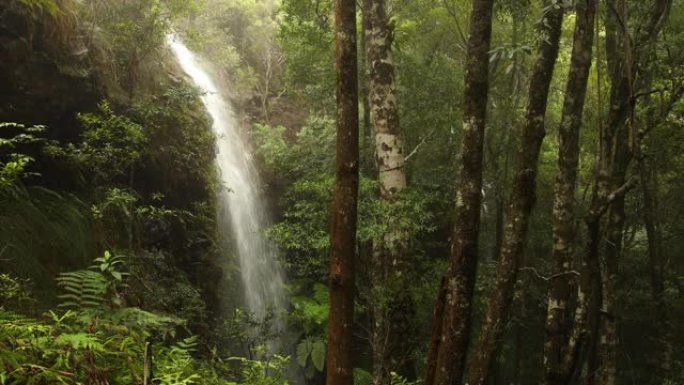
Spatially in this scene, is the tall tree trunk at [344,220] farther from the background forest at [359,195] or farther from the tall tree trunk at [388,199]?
the tall tree trunk at [388,199]

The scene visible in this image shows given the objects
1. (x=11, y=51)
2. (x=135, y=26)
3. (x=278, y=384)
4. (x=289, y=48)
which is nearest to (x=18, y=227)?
(x=278, y=384)

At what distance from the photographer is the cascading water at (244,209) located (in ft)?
45.9

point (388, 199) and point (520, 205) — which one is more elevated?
point (388, 199)

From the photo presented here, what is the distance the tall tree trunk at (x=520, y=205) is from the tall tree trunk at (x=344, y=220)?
2.04m

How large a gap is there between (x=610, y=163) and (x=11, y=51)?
27.2ft

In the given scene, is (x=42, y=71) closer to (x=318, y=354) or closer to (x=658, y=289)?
(x=318, y=354)

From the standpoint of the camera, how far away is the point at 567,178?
6.95 metres

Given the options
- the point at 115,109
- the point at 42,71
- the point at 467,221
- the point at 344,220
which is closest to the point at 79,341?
the point at 344,220

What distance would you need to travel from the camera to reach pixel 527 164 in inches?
209

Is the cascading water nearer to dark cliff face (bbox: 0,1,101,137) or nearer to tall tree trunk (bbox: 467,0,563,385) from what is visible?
dark cliff face (bbox: 0,1,101,137)

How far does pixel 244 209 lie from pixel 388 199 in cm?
731

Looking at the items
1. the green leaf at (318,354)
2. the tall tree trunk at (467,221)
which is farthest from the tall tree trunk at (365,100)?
the tall tree trunk at (467,221)

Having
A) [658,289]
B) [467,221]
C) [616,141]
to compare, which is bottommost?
[467,221]

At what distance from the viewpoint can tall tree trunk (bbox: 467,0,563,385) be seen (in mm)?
5219
